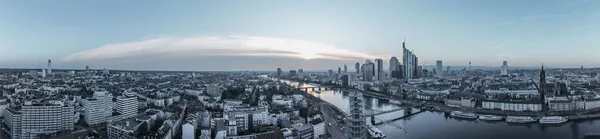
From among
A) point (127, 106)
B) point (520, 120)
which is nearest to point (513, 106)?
point (520, 120)

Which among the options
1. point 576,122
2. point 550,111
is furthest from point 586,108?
point 576,122

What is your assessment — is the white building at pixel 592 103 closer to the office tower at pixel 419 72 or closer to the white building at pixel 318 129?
the white building at pixel 318 129

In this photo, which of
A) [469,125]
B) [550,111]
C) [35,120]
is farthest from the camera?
[550,111]

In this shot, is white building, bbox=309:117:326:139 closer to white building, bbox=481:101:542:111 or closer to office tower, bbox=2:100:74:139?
office tower, bbox=2:100:74:139

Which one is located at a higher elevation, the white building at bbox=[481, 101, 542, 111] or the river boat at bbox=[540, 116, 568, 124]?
the white building at bbox=[481, 101, 542, 111]

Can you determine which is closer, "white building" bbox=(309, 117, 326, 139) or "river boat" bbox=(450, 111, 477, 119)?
"white building" bbox=(309, 117, 326, 139)

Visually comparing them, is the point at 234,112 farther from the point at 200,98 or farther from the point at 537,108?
the point at 537,108

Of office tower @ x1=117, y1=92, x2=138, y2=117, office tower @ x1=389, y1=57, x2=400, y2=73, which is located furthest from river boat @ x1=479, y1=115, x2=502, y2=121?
office tower @ x1=389, y1=57, x2=400, y2=73
